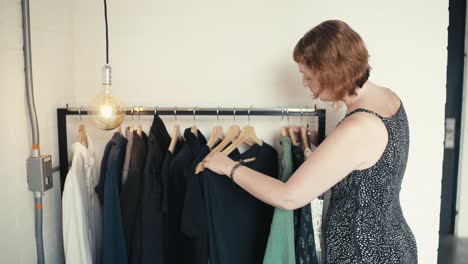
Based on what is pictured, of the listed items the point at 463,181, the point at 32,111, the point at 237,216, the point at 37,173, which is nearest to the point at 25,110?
the point at 32,111

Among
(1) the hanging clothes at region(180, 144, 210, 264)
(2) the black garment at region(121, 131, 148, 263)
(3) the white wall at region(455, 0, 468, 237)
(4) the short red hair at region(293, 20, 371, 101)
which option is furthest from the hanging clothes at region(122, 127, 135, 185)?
(3) the white wall at region(455, 0, 468, 237)

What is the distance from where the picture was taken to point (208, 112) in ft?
4.74

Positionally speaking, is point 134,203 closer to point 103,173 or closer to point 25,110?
point 103,173

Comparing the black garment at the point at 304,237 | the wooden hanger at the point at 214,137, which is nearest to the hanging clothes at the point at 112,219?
the wooden hanger at the point at 214,137

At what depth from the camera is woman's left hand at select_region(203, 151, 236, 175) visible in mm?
1170

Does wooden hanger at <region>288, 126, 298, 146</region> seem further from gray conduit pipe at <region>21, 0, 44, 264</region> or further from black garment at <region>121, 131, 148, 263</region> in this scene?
gray conduit pipe at <region>21, 0, 44, 264</region>

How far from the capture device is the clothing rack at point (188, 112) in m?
1.39

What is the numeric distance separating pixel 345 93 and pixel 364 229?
0.39m

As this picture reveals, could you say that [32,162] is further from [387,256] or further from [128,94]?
[387,256]

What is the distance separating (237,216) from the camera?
4.33 ft

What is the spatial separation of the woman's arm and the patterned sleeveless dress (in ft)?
0.13

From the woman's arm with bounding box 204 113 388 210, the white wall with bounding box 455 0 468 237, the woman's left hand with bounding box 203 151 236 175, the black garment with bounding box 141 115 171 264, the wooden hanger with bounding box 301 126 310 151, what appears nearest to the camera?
the woman's arm with bounding box 204 113 388 210

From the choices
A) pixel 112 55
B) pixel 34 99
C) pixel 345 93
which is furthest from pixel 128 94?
pixel 345 93

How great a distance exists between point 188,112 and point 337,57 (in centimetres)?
65
